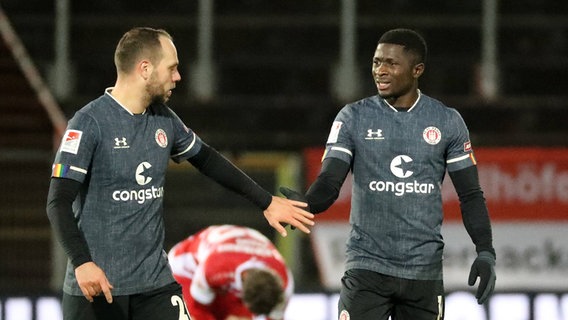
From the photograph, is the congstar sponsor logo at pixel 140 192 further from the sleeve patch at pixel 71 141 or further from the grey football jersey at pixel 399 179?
the grey football jersey at pixel 399 179

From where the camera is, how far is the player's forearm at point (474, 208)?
17.2 feet

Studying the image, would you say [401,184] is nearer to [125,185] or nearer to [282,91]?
[125,185]

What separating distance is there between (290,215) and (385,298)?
0.53 meters

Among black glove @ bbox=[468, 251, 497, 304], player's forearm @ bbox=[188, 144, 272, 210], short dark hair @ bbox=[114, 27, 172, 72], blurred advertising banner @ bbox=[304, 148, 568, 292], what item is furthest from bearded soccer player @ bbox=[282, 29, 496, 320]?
blurred advertising banner @ bbox=[304, 148, 568, 292]

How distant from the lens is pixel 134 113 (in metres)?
4.94

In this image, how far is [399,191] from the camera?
5195mm

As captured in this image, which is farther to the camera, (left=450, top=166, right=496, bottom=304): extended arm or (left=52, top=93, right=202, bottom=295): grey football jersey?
(left=450, top=166, right=496, bottom=304): extended arm

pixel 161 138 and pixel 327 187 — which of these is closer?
pixel 161 138

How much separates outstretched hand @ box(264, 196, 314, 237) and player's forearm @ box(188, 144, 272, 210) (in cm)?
6

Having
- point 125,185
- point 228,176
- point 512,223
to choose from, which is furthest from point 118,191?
point 512,223

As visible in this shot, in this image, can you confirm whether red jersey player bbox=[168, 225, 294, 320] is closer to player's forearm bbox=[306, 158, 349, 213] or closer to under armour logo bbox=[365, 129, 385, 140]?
player's forearm bbox=[306, 158, 349, 213]

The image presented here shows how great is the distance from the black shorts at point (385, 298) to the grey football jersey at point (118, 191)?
0.79 m

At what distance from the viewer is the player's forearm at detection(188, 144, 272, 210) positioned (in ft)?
16.9

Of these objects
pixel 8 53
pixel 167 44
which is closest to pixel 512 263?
pixel 8 53
